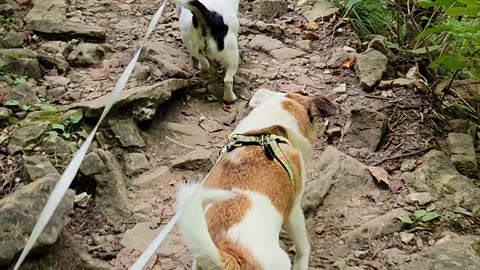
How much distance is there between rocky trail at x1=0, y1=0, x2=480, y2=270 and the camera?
11.4 ft

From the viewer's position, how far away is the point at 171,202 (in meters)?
3.91

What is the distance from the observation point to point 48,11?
5910 mm

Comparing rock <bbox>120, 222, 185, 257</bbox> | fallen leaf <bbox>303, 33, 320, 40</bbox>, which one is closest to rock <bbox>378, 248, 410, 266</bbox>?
rock <bbox>120, 222, 185, 257</bbox>

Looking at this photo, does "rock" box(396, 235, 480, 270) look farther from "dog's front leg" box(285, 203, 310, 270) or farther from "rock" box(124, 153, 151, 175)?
"rock" box(124, 153, 151, 175)

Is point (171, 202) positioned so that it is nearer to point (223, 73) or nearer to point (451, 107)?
point (223, 73)

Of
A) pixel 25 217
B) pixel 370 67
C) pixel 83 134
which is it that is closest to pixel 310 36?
pixel 370 67

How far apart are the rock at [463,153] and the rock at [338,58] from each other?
4.69ft

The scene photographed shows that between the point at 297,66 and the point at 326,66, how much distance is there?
255 mm

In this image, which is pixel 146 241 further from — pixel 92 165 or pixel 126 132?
pixel 126 132

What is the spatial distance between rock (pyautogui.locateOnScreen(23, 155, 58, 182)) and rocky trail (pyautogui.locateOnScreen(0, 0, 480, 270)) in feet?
0.04

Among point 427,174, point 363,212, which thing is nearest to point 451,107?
point 427,174

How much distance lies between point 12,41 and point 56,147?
1.68m

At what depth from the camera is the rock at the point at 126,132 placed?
4.28 m

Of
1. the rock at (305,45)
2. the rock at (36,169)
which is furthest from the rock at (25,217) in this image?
the rock at (305,45)
